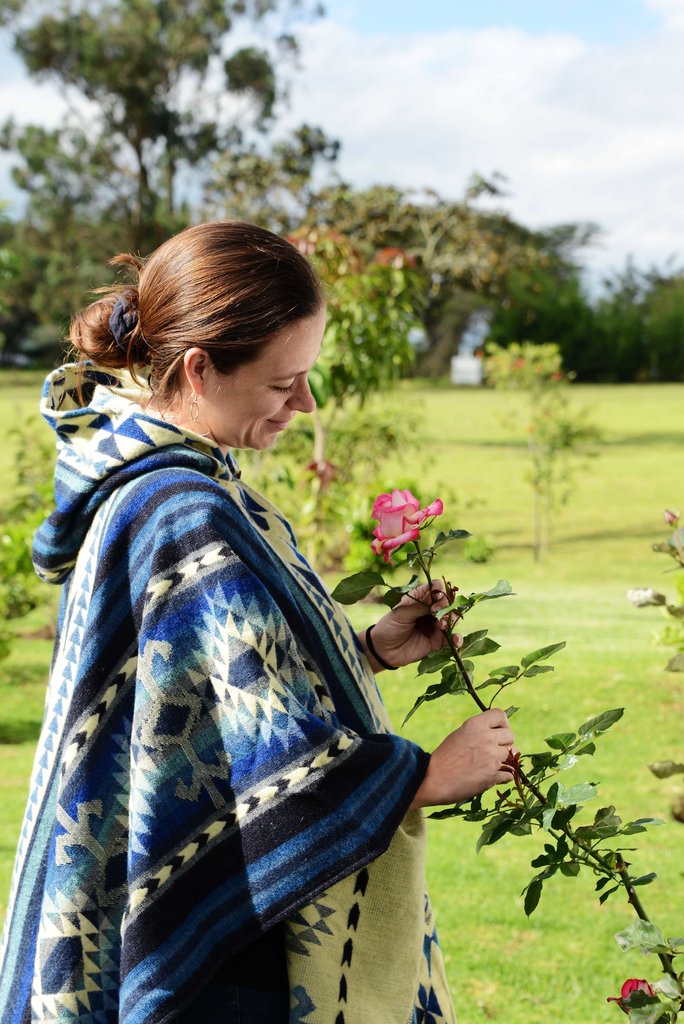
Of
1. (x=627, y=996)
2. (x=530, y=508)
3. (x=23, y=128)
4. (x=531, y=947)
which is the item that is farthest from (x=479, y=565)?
(x=23, y=128)

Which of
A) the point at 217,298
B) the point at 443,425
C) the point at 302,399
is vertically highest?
the point at 217,298

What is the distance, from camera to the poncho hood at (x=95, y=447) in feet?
4.87

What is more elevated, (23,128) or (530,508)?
(23,128)

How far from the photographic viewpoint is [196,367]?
1487 mm

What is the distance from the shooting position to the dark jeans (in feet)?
4.66

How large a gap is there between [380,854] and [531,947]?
2.25 meters

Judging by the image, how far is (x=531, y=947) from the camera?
3.40 m

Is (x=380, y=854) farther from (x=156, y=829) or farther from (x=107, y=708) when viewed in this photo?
(x=107, y=708)

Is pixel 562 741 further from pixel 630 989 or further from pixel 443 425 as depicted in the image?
pixel 443 425

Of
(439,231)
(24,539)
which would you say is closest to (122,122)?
(439,231)

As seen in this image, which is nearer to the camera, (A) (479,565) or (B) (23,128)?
(A) (479,565)

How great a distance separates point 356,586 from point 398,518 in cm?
12

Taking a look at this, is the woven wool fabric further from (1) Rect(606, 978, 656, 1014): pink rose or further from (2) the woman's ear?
(1) Rect(606, 978, 656, 1014): pink rose

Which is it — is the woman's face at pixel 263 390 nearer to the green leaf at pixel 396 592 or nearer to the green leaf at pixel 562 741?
the green leaf at pixel 396 592
